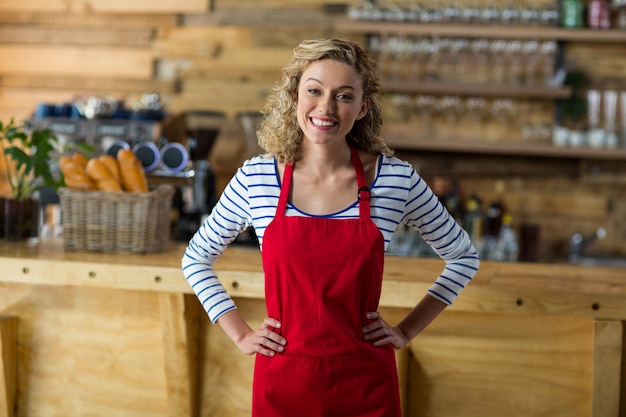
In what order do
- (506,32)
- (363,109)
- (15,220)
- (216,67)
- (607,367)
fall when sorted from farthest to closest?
(216,67) < (506,32) < (15,220) < (607,367) < (363,109)

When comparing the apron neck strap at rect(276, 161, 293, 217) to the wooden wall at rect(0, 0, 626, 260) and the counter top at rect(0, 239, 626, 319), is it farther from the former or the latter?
the wooden wall at rect(0, 0, 626, 260)

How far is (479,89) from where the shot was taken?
4895 mm

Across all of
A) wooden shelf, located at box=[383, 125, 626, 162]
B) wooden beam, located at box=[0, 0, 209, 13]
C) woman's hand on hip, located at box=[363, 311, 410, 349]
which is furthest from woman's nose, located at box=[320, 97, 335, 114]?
wooden beam, located at box=[0, 0, 209, 13]

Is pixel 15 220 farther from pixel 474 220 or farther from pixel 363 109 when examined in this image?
pixel 474 220

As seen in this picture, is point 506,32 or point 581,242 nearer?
point 506,32

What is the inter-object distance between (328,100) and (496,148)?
10.4 feet

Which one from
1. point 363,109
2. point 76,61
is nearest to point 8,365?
point 363,109

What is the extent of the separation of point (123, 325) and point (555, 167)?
9.94ft

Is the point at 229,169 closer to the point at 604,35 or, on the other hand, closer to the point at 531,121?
the point at 531,121

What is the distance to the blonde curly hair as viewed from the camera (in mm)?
1876

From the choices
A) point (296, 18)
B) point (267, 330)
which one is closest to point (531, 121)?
point (296, 18)

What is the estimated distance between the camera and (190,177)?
3.18m

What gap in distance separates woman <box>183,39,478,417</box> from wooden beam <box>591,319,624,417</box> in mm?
554

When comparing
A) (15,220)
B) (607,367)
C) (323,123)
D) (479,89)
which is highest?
(479,89)
